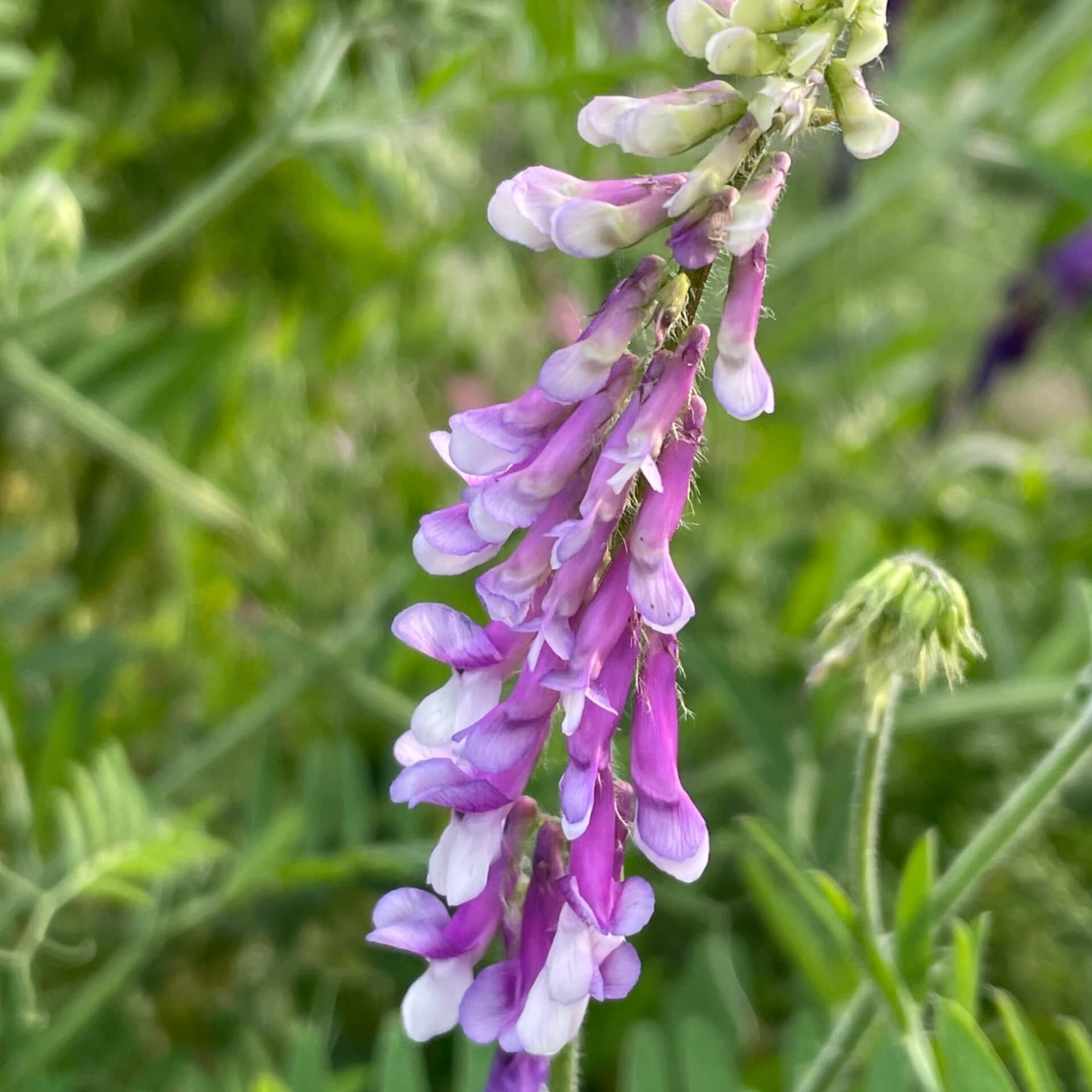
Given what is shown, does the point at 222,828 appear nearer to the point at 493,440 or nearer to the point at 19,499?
the point at 19,499

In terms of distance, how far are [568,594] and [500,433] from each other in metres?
0.05

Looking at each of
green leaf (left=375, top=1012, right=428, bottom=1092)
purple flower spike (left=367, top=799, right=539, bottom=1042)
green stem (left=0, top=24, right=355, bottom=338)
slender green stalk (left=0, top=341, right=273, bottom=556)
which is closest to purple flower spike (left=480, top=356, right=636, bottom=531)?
purple flower spike (left=367, top=799, right=539, bottom=1042)

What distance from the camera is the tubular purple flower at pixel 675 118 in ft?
1.03

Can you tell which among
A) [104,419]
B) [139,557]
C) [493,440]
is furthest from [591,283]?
[493,440]

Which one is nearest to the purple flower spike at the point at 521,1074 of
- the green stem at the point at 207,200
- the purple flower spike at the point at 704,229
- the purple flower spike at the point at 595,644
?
the purple flower spike at the point at 595,644

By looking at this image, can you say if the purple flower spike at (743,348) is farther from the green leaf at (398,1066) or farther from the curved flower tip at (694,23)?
the green leaf at (398,1066)

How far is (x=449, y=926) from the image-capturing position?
39 cm

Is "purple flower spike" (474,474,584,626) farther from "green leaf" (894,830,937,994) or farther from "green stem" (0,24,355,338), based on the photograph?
"green stem" (0,24,355,338)

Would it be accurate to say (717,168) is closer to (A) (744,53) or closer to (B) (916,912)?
(A) (744,53)

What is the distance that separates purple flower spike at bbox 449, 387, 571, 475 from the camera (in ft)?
1.11

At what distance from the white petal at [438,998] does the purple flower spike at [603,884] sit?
5cm

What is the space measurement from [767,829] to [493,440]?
25 centimetres

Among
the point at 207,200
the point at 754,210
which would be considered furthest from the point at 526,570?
the point at 207,200

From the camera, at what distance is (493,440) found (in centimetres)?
34
